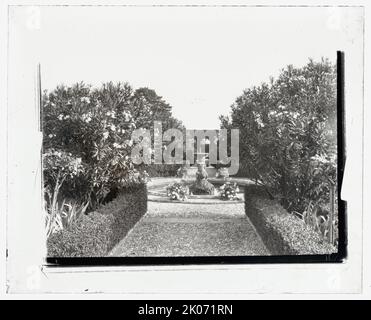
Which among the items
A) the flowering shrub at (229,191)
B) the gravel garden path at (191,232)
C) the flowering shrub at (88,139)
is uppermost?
the flowering shrub at (88,139)

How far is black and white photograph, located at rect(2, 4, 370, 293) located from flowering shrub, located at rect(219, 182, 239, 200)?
3 centimetres

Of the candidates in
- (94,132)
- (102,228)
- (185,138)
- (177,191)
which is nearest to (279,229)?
(177,191)

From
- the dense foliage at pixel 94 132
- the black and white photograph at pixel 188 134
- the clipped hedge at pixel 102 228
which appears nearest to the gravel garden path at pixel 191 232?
the black and white photograph at pixel 188 134

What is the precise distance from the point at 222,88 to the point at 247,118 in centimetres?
60

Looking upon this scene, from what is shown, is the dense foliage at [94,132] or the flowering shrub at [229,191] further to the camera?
the flowering shrub at [229,191]

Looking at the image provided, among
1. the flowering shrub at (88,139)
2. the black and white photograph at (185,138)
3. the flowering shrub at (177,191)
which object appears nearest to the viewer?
the black and white photograph at (185,138)

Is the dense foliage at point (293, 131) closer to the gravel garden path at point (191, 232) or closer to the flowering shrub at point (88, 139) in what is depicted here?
the gravel garden path at point (191, 232)

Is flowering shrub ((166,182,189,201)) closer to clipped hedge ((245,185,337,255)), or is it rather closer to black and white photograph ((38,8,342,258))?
black and white photograph ((38,8,342,258))

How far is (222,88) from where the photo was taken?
719cm

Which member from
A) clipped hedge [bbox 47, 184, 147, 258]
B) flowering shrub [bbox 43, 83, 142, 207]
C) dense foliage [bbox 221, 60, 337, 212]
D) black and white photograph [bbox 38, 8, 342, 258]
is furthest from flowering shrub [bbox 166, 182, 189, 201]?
dense foliage [bbox 221, 60, 337, 212]

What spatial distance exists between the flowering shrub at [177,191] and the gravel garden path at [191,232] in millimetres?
94

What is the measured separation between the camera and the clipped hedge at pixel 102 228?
6.96 meters

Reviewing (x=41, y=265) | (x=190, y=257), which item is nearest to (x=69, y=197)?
(x=41, y=265)
